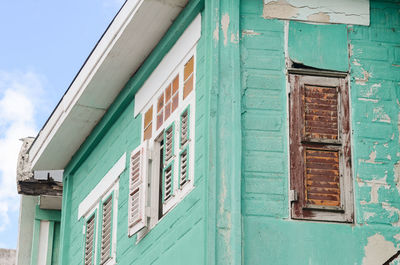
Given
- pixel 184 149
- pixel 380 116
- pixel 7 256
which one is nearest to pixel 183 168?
pixel 184 149

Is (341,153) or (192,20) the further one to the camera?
(192,20)

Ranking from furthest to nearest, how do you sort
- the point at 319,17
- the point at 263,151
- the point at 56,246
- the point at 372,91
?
the point at 56,246
the point at 319,17
the point at 372,91
the point at 263,151

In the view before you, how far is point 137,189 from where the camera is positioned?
12.3 m

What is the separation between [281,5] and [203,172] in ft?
7.13

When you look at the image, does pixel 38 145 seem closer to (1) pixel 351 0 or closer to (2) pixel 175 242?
(2) pixel 175 242

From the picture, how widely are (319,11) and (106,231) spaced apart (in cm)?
440

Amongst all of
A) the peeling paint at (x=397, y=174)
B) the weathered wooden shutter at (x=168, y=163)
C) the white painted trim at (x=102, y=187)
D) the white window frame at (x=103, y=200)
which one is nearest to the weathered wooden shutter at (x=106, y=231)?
the white window frame at (x=103, y=200)

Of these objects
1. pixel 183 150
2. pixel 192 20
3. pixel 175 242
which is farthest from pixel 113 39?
pixel 175 242

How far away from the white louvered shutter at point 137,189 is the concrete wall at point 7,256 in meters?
9.78

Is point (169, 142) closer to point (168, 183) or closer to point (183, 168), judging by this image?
point (168, 183)

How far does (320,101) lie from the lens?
11109 millimetres

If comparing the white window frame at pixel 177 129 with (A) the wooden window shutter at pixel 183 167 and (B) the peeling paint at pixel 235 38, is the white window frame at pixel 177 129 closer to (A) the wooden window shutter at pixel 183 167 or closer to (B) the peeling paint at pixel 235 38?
(A) the wooden window shutter at pixel 183 167

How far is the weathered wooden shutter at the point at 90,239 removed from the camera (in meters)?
14.2

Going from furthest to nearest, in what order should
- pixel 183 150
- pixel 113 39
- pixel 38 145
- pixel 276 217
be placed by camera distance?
1. pixel 38 145
2. pixel 113 39
3. pixel 183 150
4. pixel 276 217
